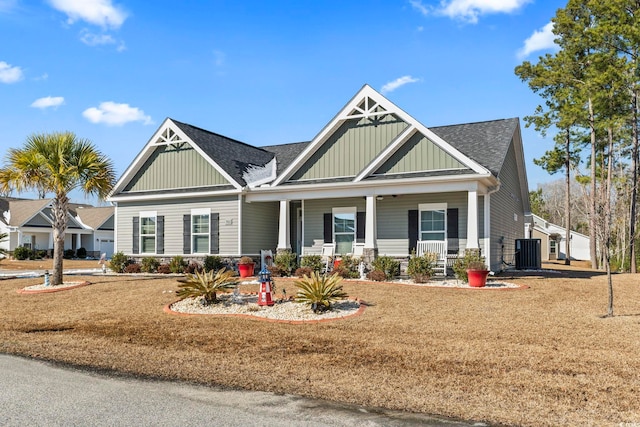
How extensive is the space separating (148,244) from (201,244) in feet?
9.60

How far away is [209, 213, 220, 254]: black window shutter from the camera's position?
21.5 meters

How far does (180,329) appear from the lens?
33.5 feet

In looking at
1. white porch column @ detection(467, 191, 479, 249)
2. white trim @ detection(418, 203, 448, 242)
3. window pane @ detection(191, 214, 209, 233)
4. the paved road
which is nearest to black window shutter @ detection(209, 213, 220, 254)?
window pane @ detection(191, 214, 209, 233)

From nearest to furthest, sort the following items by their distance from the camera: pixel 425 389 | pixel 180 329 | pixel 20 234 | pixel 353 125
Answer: pixel 425 389 < pixel 180 329 < pixel 353 125 < pixel 20 234

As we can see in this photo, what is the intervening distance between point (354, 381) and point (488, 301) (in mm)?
6920

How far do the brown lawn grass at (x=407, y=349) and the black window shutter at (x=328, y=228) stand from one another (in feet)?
23.0

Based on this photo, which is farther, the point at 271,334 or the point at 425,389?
the point at 271,334

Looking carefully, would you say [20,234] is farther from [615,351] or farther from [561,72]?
[615,351]

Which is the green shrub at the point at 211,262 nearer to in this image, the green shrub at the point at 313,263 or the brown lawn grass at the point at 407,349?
the green shrub at the point at 313,263

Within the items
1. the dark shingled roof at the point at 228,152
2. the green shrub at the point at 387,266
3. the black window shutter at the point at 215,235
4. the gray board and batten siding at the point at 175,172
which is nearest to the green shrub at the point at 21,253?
the gray board and batten siding at the point at 175,172

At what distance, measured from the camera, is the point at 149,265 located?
22.1 meters

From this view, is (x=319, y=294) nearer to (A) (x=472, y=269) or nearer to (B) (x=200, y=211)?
(A) (x=472, y=269)

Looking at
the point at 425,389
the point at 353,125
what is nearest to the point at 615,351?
the point at 425,389

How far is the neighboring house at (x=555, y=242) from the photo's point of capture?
48.2 metres
